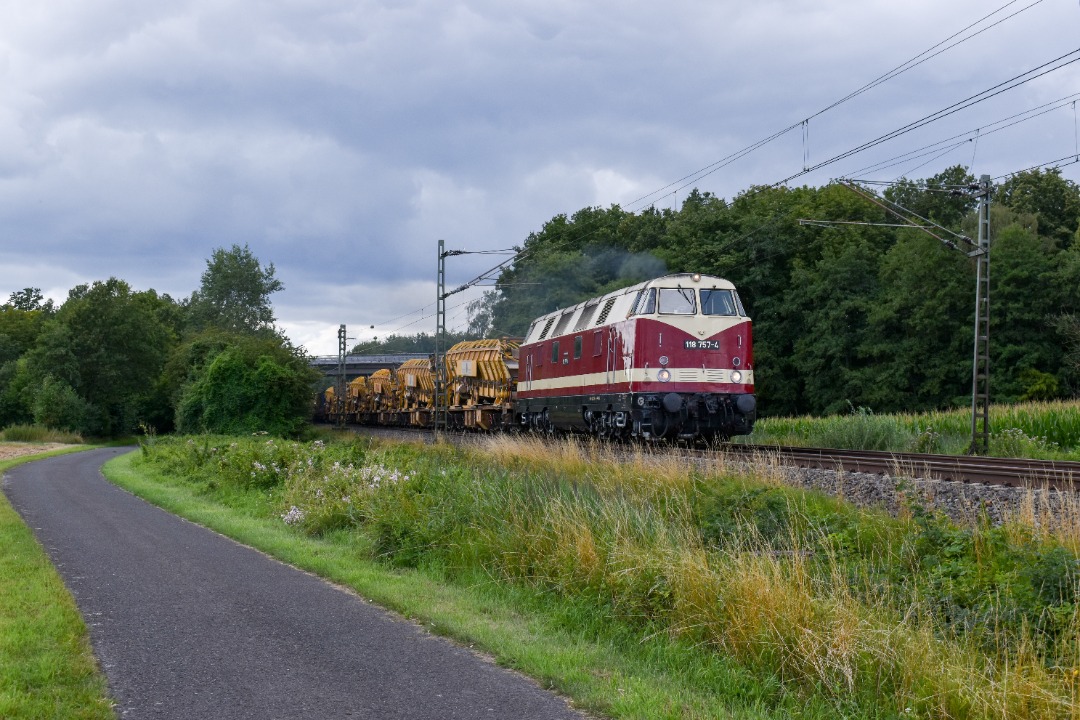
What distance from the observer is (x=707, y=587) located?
316 inches

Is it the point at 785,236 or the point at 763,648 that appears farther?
the point at 785,236

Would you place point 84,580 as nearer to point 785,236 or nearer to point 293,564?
point 293,564

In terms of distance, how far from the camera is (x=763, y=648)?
7.14 metres

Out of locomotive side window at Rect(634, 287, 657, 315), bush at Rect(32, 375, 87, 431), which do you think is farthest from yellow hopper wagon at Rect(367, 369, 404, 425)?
locomotive side window at Rect(634, 287, 657, 315)

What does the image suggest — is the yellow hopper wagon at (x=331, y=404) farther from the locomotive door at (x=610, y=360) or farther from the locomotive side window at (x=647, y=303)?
the locomotive side window at (x=647, y=303)

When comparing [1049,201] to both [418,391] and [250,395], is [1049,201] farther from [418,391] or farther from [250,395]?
[250,395]

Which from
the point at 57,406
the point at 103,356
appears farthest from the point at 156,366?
the point at 57,406

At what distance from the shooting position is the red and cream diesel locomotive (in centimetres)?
2172

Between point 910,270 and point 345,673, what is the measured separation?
47509 mm

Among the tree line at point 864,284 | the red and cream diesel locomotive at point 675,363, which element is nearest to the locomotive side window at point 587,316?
the red and cream diesel locomotive at point 675,363

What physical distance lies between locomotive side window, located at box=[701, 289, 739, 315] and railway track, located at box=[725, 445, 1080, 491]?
4148 mm

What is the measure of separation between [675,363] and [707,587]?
45.8 ft

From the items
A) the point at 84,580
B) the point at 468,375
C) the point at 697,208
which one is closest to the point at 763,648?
the point at 84,580

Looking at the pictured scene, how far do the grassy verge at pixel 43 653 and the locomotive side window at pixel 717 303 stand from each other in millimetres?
15323
